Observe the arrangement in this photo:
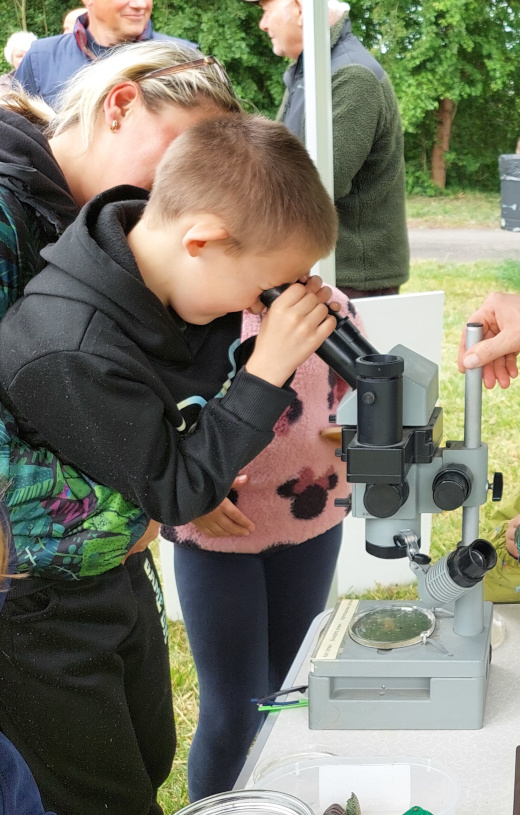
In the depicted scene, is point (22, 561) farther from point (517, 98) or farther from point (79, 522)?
point (517, 98)

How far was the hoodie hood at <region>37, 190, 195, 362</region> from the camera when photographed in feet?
3.76

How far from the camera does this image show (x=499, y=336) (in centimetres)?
116

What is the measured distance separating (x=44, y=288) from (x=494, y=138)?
10.7 feet

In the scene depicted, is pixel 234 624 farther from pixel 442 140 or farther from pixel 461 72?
pixel 461 72

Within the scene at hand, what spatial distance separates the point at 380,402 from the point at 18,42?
3741 mm

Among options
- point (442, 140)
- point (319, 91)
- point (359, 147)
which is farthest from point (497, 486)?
point (442, 140)

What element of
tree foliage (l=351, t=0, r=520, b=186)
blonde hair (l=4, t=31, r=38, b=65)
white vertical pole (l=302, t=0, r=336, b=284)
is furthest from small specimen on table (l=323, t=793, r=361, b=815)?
blonde hair (l=4, t=31, r=38, b=65)

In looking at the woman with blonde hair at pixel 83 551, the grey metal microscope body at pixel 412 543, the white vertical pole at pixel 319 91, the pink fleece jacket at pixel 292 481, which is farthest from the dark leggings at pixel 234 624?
the white vertical pole at pixel 319 91

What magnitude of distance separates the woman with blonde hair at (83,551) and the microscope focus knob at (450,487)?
0.43 metres

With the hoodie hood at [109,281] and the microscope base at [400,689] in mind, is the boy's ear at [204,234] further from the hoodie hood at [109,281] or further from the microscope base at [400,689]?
the microscope base at [400,689]

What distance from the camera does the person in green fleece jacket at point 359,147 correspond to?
8.60 ft

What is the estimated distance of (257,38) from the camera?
4102 mm

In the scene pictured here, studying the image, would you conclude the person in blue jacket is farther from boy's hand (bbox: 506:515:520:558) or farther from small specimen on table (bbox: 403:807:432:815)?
small specimen on table (bbox: 403:807:432:815)

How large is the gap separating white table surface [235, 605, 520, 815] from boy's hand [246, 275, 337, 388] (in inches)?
16.3
